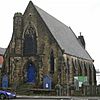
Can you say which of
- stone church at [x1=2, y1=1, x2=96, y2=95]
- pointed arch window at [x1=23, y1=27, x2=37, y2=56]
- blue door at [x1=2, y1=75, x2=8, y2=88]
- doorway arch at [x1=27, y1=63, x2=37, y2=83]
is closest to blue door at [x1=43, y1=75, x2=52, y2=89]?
stone church at [x1=2, y1=1, x2=96, y2=95]

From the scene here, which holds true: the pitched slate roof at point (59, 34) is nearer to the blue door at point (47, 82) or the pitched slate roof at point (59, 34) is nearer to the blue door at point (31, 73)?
the blue door at point (47, 82)

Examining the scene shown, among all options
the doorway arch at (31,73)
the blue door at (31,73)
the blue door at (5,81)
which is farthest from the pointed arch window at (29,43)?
the blue door at (5,81)

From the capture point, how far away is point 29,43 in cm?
4959

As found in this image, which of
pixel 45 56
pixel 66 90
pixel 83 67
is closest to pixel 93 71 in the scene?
pixel 83 67

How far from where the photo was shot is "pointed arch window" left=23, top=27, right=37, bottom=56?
161ft

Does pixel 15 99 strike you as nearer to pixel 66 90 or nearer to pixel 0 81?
pixel 66 90

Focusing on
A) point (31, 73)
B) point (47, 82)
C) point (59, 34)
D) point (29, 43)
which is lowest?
point (47, 82)

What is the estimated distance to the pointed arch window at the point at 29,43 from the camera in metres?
49.1

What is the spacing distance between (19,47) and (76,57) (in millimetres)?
10936

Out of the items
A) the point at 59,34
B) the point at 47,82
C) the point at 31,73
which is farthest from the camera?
the point at 59,34

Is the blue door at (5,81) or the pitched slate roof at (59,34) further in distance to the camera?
the pitched slate roof at (59,34)

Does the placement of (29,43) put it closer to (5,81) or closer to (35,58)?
(35,58)

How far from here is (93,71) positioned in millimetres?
65500

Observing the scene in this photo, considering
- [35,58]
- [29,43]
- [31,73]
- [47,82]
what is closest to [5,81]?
[31,73]
